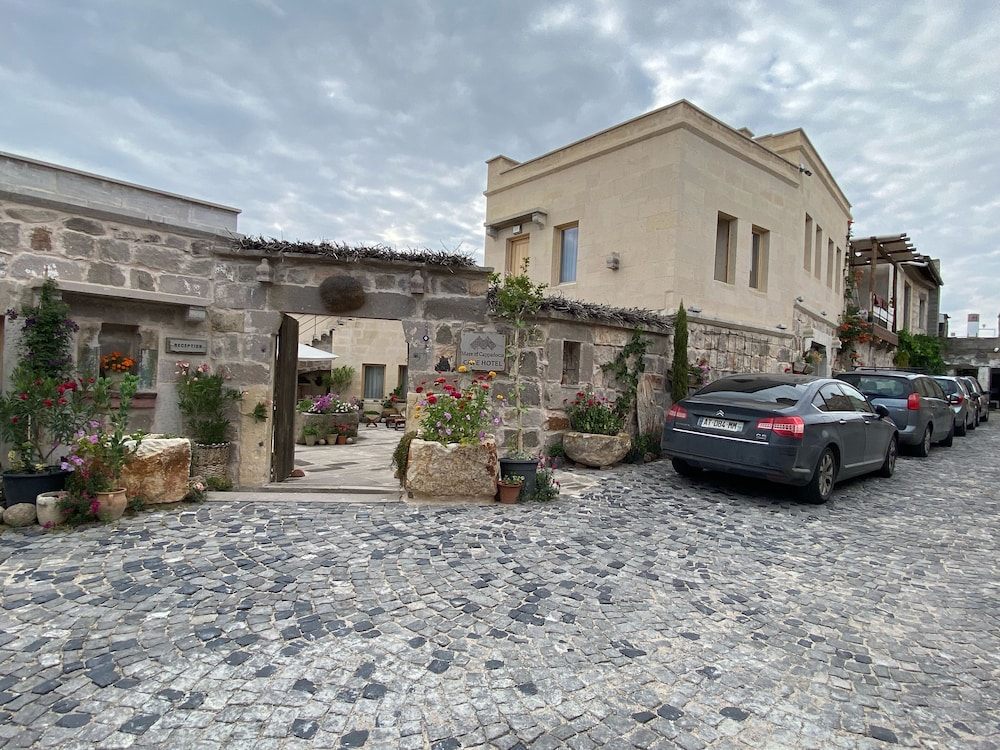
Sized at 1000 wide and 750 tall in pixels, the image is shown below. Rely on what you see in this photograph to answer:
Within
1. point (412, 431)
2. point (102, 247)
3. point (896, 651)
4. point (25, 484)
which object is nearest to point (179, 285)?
point (102, 247)

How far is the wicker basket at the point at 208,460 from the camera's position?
228 inches

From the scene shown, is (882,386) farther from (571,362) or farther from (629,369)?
(571,362)

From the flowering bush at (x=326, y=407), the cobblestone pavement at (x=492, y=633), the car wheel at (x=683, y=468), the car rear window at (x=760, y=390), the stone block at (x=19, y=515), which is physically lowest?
the cobblestone pavement at (x=492, y=633)

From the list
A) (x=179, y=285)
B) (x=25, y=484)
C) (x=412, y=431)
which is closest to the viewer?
(x=25, y=484)

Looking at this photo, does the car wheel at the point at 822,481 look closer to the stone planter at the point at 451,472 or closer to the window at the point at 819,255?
the stone planter at the point at 451,472

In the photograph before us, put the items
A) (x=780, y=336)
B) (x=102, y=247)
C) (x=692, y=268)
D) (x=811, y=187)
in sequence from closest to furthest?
(x=102, y=247), (x=692, y=268), (x=780, y=336), (x=811, y=187)

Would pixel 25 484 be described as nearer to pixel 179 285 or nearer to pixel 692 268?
pixel 179 285

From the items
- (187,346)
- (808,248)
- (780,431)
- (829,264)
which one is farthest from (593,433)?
(829,264)

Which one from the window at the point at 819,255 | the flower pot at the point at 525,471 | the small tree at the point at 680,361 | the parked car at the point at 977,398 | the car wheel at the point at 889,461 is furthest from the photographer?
the parked car at the point at 977,398

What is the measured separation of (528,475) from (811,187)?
11.9 metres

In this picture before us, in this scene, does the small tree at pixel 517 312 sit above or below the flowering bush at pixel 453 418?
above

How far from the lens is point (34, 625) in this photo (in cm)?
290

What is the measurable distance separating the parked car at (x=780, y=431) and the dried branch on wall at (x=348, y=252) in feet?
10.9

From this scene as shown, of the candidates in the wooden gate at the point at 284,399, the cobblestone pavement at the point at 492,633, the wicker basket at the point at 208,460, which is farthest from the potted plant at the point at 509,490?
the wicker basket at the point at 208,460
